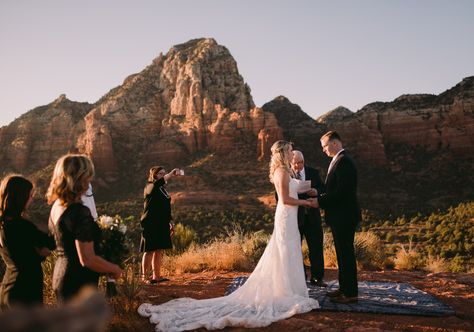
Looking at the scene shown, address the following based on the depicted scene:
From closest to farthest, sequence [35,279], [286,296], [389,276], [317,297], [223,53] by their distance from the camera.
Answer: [35,279] → [286,296] → [317,297] → [389,276] → [223,53]

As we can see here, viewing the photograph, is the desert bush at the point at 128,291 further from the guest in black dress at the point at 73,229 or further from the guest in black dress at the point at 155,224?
the guest in black dress at the point at 73,229

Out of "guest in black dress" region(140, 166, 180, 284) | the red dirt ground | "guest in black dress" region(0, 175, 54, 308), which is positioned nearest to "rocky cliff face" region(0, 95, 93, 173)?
"guest in black dress" region(140, 166, 180, 284)

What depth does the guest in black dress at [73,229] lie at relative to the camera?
317cm

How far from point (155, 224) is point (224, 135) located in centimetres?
→ 4664

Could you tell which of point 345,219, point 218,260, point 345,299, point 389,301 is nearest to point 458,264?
point 218,260

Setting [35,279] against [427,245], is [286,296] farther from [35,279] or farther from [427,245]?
[427,245]

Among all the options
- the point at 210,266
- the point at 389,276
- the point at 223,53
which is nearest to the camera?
the point at 389,276

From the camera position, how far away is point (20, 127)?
2901 inches

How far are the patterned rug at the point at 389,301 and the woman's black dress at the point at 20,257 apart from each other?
3.67m

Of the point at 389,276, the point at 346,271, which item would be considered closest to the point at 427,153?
the point at 389,276

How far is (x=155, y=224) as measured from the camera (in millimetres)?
7879

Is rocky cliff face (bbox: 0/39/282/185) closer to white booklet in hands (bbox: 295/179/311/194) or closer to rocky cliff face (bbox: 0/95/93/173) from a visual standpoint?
rocky cliff face (bbox: 0/95/93/173)

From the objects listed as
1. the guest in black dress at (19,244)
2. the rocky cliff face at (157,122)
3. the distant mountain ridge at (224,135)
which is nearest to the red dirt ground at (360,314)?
the guest in black dress at (19,244)

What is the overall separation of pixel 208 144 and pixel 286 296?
50636 millimetres
